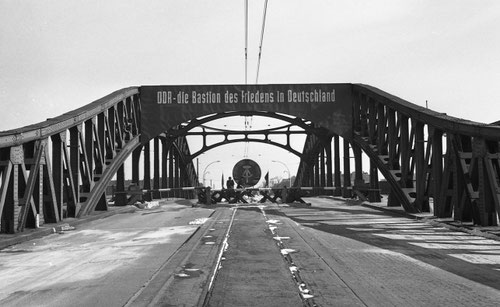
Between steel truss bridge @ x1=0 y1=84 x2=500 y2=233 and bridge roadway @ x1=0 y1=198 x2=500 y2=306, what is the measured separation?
1.51 m

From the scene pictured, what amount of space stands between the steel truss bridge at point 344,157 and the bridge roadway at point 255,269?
1515mm

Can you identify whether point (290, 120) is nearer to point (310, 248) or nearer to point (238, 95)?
point (238, 95)

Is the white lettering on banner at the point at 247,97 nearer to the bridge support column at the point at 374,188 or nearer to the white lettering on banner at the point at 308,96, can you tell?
the white lettering on banner at the point at 308,96

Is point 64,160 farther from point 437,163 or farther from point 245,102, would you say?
point 245,102

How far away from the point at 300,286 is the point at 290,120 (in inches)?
1197

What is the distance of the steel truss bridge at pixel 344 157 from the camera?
44.8 feet

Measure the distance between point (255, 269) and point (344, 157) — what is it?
28.7m

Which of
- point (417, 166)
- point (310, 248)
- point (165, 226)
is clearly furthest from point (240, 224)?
point (417, 166)

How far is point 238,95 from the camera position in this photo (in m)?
31.0

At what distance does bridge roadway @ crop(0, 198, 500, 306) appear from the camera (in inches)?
257

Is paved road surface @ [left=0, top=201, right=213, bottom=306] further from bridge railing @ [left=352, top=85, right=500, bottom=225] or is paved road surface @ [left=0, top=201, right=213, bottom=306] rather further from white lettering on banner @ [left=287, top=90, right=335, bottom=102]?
white lettering on banner @ [left=287, top=90, right=335, bottom=102]

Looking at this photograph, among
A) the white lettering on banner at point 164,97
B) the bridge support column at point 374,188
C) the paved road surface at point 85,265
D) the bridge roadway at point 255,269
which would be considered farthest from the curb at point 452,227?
the white lettering on banner at point 164,97

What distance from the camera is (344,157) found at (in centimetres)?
3634

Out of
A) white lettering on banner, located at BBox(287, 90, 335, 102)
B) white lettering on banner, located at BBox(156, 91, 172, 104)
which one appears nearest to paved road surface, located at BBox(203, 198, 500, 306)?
white lettering on banner, located at BBox(287, 90, 335, 102)
